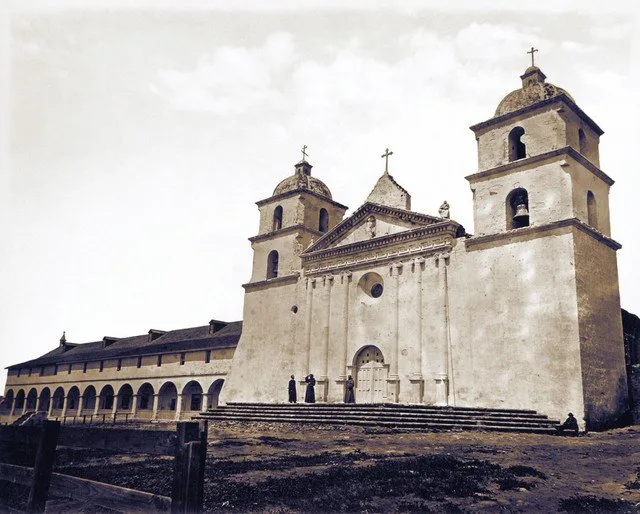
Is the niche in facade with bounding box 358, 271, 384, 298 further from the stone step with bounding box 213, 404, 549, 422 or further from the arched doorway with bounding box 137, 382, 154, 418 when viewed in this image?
the arched doorway with bounding box 137, 382, 154, 418

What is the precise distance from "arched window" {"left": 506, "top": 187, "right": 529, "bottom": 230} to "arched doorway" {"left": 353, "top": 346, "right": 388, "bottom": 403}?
781cm

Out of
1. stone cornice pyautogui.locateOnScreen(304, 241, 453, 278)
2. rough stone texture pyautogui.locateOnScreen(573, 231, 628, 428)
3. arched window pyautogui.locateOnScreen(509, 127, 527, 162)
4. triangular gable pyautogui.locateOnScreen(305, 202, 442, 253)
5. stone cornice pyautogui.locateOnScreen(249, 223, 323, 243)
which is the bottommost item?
rough stone texture pyautogui.locateOnScreen(573, 231, 628, 428)

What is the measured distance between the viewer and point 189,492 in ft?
14.7

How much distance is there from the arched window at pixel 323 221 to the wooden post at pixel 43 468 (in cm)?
2525

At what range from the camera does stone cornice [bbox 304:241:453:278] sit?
22.9 metres

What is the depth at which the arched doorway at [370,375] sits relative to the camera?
23531 millimetres

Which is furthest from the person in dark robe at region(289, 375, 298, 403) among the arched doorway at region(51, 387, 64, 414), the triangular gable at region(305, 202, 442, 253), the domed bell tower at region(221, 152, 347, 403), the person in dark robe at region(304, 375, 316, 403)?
the arched doorway at region(51, 387, 64, 414)

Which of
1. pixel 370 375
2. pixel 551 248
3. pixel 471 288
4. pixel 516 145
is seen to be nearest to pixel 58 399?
pixel 370 375

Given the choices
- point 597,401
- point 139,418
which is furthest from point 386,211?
point 139,418

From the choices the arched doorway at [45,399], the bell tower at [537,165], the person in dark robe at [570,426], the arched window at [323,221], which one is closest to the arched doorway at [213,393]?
the arched window at [323,221]

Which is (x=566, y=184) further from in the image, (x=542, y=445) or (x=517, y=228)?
(x=542, y=445)

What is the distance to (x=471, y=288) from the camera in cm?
2142

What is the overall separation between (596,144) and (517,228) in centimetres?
561

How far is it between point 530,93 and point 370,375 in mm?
13381
